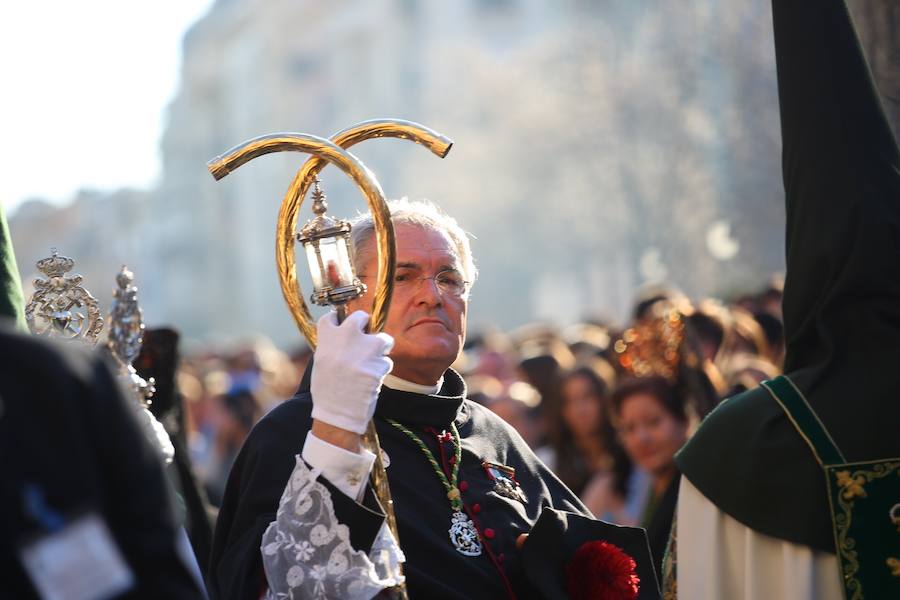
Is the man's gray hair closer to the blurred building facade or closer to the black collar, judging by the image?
the black collar

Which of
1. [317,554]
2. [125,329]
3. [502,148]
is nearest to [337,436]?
[317,554]

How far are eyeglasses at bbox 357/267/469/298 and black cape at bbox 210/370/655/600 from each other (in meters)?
→ 0.29

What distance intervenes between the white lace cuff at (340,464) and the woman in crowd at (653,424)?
2.59 m

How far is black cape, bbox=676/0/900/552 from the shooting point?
4.08 meters

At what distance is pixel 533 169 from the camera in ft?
125

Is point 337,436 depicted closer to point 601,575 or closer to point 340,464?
point 340,464

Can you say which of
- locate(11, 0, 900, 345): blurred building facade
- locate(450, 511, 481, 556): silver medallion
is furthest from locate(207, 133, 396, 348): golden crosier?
locate(11, 0, 900, 345): blurred building facade

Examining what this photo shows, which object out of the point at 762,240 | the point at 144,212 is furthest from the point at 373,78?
the point at 762,240

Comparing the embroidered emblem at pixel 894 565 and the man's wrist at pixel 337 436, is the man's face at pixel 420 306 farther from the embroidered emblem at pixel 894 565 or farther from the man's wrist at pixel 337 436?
the embroidered emblem at pixel 894 565

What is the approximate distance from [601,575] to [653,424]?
2.12 meters

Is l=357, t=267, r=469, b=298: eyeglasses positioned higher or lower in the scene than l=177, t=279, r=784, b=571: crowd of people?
higher

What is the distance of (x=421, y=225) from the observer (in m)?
4.34

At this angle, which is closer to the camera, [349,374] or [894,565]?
[349,374]

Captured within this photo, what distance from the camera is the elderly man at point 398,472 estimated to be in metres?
3.46
